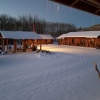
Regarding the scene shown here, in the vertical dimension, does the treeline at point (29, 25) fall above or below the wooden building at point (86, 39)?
above

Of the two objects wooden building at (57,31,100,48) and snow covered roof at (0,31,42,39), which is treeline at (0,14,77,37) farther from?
snow covered roof at (0,31,42,39)

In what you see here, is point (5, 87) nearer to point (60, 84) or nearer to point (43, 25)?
point (60, 84)

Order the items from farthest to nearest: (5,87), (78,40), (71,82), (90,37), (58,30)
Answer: (58,30) < (78,40) < (90,37) < (71,82) < (5,87)

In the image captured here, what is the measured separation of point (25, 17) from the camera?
73.4m

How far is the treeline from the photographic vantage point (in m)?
60.9

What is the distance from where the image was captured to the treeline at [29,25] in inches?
2397

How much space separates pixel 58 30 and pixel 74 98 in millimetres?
78031

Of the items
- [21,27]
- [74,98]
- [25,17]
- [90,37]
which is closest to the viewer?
[74,98]

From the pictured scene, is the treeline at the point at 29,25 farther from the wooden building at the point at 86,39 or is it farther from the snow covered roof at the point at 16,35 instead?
the snow covered roof at the point at 16,35

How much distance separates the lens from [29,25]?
227ft

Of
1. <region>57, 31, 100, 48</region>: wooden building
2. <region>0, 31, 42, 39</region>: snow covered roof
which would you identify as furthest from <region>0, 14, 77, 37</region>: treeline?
<region>0, 31, 42, 39</region>: snow covered roof

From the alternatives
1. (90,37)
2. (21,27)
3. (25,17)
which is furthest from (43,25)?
(90,37)

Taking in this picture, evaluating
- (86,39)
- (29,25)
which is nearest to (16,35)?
(86,39)

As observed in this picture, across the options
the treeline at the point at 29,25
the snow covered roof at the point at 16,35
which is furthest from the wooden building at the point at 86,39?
the treeline at the point at 29,25
